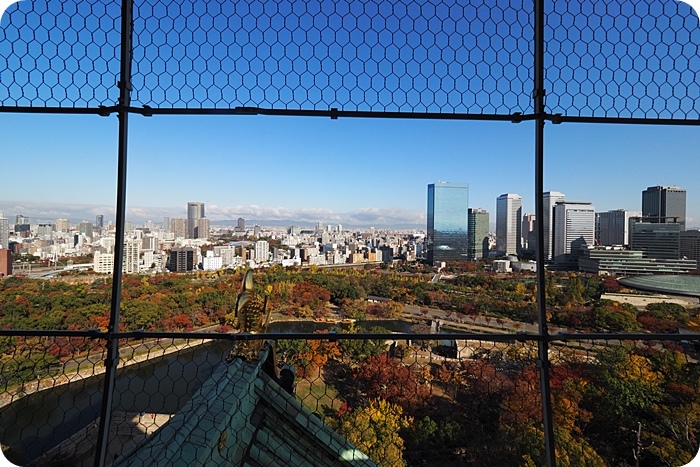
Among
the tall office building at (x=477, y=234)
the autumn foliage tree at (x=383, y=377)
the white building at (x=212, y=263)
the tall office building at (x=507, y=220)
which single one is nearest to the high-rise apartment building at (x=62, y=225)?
the white building at (x=212, y=263)

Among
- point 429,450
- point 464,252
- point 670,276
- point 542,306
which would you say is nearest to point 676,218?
point 670,276

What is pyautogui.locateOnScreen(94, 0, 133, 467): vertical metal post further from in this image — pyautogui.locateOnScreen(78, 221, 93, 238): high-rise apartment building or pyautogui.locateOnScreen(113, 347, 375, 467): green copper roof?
pyautogui.locateOnScreen(78, 221, 93, 238): high-rise apartment building

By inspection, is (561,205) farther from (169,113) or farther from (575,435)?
(575,435)

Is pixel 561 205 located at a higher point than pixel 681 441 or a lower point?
higher

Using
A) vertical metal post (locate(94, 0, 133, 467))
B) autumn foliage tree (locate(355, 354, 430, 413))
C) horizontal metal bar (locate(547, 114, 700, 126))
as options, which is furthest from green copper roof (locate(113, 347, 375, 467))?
autumn foliage tree (locate(355, 354, 430, 413))

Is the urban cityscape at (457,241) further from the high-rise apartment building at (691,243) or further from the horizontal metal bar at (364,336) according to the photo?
the horizontal metal bar at (364,336)
